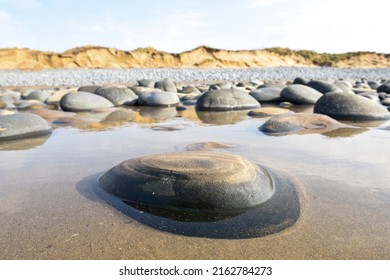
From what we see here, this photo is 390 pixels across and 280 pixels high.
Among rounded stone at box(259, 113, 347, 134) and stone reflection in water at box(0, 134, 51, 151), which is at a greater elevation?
stone reflection in water at box(0, 134, 51, 151)

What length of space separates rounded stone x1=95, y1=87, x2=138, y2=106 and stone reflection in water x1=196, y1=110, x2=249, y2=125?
2198 millimetres

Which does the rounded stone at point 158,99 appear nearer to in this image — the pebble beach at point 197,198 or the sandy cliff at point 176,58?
the pebble beach at point 197,198

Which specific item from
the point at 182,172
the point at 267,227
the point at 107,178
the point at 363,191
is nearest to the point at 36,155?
the point at 107,178

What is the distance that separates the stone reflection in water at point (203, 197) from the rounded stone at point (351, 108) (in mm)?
3031

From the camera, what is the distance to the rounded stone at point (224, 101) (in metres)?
5.73

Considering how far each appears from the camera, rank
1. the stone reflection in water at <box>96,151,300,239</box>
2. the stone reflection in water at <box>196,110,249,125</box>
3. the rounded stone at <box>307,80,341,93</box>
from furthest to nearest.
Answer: the rounded stone at <box>307,80,341,93</box> → the stone reflection in water at <box>196,110,249,125</box> → the stone reflection in water at <box>96,151,300,239</box>

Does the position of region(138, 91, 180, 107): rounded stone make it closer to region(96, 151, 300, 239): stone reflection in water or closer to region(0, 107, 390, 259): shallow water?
region(0, 107, 390, 259): shallow water

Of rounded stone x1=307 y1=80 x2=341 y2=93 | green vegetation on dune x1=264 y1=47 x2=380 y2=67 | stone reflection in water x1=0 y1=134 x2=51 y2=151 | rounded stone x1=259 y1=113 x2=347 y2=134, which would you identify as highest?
stone reflection in water x1=0 y1=134 x2=51 y2=151

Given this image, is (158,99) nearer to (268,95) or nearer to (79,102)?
(79,102)

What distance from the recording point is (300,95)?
21.1 feet

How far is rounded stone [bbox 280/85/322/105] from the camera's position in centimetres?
642

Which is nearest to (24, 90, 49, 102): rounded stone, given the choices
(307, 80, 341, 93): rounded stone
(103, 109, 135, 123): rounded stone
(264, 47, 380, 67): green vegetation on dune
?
(103, 109, 135, 123): rounded stone

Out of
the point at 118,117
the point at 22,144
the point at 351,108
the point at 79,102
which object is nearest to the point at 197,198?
the point at 22,144
